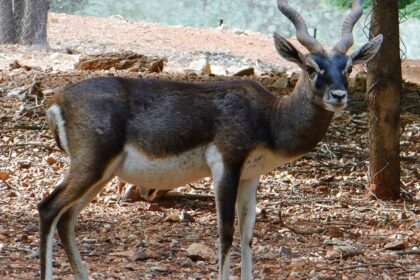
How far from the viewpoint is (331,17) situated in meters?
29.9

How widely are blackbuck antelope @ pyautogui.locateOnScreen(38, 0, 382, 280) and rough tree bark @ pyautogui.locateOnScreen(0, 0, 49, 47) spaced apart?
11.7 meters

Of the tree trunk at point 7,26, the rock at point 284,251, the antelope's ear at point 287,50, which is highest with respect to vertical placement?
the antelope's ear at point 287,50

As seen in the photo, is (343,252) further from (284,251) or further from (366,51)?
(366,51)

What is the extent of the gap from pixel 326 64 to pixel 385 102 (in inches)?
114

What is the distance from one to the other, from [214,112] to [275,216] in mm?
2413

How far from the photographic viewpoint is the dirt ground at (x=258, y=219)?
273 inches

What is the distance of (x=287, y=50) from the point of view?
656cm

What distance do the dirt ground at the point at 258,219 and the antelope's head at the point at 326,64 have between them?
1.42 metres

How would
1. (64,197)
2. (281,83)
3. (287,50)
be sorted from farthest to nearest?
(281,83) → (287,50) → (64,197)

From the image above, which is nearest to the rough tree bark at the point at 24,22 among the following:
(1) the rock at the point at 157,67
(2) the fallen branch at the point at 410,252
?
(1) the rock at the point at 157,67

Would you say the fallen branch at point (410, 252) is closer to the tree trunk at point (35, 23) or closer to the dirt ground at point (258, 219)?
the dirt ground at point (258, 219)

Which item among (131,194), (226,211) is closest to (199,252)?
(226,211)

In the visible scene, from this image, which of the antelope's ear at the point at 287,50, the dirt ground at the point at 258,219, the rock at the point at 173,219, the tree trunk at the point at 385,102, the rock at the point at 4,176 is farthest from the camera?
the rock at the point at 4,176

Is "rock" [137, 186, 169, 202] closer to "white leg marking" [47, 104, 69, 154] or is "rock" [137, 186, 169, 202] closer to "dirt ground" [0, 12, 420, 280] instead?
"dirt ground" [0, 12, 420, 280]
